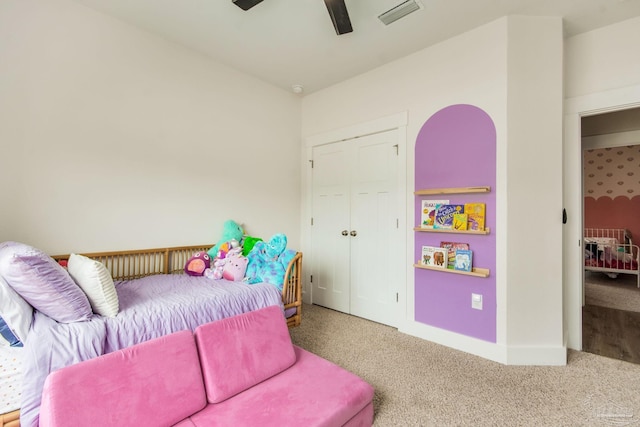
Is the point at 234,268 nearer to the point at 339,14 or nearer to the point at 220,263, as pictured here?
the point at 220,263

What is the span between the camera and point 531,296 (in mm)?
2246

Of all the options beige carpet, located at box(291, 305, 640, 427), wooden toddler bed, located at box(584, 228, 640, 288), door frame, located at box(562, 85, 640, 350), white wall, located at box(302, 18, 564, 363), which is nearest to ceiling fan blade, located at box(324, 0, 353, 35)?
white wall, located at box(302, 18, 564, 363)

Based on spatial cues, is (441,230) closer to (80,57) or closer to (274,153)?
(274,153)

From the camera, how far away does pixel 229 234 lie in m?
2.88

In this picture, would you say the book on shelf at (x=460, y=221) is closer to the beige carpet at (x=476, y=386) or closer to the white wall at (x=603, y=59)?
the beige carpet at (x=476, y=386)

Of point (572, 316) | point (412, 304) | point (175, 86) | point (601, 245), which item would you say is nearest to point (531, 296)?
point (572, 316)

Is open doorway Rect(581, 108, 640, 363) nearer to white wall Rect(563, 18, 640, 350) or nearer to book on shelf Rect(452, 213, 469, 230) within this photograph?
white wall Rect(563, 18, 640, 350)

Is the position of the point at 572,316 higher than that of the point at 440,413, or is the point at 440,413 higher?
the point at 572,316

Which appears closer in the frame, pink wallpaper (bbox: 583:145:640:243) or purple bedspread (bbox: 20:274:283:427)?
purple bedspread (bbox: 20:274:283:427)

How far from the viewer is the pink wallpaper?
17.0ft

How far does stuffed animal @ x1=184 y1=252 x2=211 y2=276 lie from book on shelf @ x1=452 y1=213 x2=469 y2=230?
223 centimetres

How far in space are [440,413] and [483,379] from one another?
1.85ft

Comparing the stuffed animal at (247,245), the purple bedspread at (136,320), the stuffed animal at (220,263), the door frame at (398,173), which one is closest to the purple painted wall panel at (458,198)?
the door frame at (398,173)

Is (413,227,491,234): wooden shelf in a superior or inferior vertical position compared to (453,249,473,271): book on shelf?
superior
